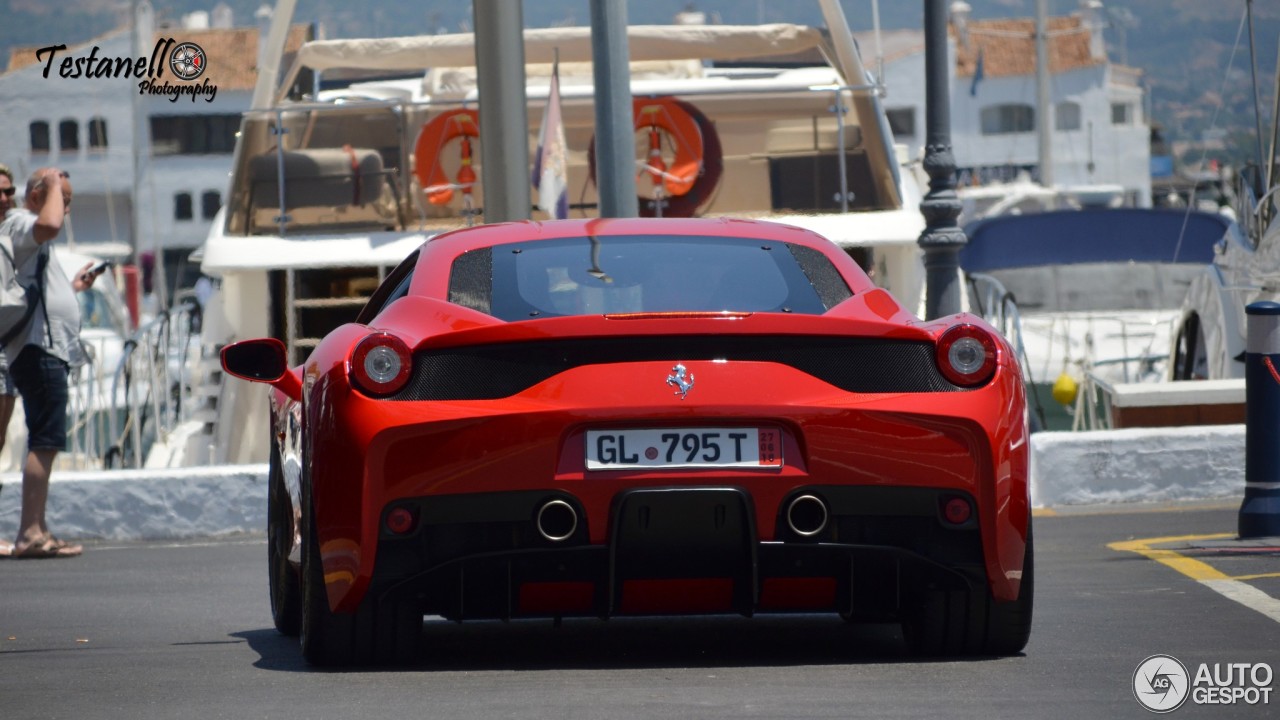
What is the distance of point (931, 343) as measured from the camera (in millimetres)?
5539

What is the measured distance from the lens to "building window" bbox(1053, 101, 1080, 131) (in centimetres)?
9712

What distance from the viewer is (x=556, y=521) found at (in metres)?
5.36

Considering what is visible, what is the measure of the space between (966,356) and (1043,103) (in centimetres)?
5884

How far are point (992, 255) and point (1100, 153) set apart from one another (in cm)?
6986

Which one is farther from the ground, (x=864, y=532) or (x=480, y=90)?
(x=480, y=90)

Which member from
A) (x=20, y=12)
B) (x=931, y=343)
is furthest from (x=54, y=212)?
(x=20, y=12)

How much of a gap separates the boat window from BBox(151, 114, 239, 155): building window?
85252 mm

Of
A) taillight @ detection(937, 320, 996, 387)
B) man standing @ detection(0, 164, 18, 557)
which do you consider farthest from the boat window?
man standing @ detection(0, 164, 18, 557)

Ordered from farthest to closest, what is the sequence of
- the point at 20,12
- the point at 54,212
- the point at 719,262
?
1. the point at 20,12
2. the point at 54,212
3. the point at 719,262

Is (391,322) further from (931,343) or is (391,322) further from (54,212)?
(54,212)

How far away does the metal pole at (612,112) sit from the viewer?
41.7 ft

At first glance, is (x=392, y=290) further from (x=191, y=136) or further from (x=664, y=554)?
(x=191, y=136)

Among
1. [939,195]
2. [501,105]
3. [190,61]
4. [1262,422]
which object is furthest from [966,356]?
[190,61]
